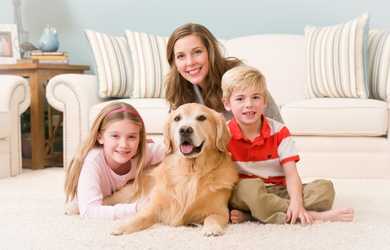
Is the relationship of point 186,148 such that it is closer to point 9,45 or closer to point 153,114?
point 153,114

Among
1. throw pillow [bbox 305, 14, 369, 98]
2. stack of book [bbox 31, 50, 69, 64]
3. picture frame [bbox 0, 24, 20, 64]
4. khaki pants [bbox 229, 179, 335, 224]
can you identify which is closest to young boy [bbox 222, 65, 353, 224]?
khaki pants [bbox 229, 179, 335, 224]

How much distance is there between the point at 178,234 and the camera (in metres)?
1.77

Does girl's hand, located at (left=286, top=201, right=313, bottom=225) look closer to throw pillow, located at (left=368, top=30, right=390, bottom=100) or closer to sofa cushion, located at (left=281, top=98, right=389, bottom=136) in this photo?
sofa cushion, located at (left=281, top=98, right=389, bottom=136)

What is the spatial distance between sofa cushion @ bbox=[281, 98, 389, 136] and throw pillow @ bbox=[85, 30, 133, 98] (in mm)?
1159

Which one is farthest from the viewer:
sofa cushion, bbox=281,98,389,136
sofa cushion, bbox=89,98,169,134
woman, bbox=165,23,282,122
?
sofa cushion, bbox=89,98,169,134

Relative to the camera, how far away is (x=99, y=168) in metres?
2.14

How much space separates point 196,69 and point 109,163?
544 mm

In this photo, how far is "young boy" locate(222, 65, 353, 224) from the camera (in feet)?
6.32

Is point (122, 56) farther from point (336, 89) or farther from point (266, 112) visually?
point (266, 112)

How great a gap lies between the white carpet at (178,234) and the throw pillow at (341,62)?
1198 millimetres

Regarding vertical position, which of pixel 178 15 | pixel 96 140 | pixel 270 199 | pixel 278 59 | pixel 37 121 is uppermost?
pixel 178 15

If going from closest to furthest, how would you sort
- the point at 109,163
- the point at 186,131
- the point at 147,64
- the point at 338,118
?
1. the point at 186,131
2. the point at 109,163
3. the point at 338,118
4. the point at 147,64

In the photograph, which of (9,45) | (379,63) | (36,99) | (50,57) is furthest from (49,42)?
(379,63)

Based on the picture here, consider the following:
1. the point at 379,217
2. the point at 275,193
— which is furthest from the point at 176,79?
the point at 379,217
